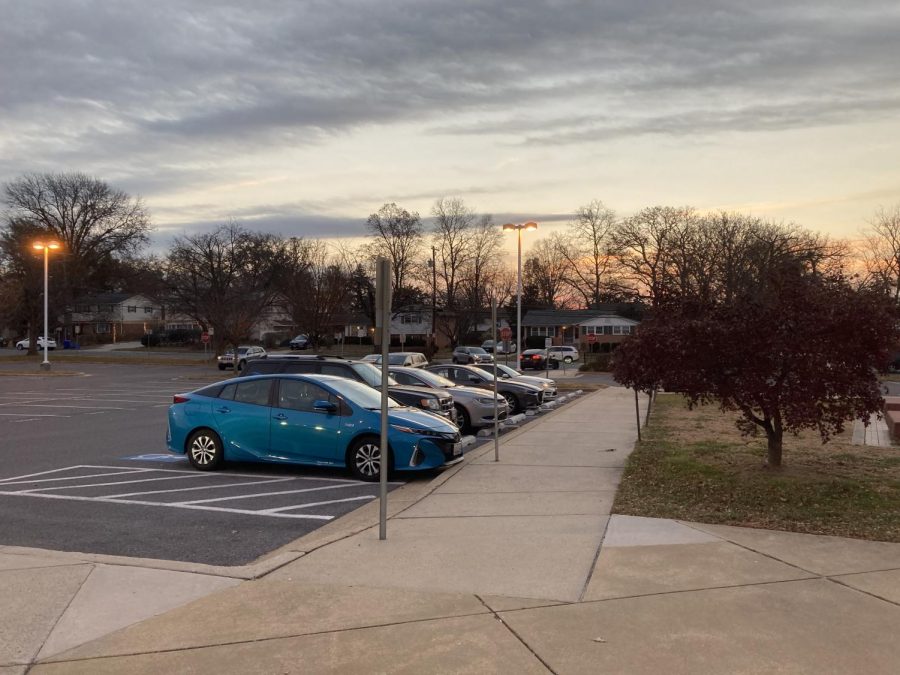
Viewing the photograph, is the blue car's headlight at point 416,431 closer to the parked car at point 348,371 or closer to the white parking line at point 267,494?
the white parking line at point 267,494

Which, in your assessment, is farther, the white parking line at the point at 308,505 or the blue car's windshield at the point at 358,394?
the blue car's windshield at the point at 358,394

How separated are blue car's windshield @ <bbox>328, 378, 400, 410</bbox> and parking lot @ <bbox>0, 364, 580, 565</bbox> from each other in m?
1.01

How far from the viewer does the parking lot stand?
688 centimetres

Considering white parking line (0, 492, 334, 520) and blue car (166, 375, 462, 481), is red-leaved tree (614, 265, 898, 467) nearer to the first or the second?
blue car (166, 375, 462, 481)

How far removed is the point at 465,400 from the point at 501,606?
11821 mm

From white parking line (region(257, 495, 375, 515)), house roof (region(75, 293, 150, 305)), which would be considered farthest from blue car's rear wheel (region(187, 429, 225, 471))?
house roof (region(75, 293, 150, 305))

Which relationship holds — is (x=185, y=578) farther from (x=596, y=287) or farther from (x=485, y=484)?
(x=596, y=287)

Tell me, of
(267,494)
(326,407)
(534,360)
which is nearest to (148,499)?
(267,494)

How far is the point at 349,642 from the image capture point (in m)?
4.34

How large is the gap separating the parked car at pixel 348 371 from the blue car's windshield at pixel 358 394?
8.11ft

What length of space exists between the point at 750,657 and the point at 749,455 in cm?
717

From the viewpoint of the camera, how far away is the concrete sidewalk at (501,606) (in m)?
4.12

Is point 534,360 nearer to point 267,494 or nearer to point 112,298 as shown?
point 267,494

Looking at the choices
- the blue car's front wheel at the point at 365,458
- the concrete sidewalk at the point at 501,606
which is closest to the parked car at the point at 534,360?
the blue car's front wheel at the point at 365,458
